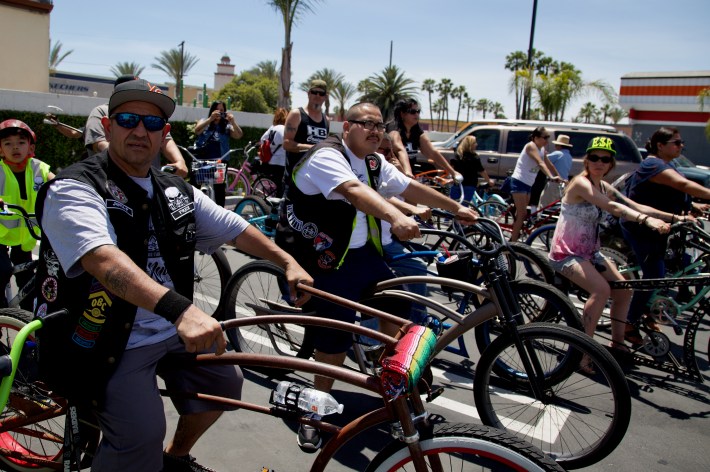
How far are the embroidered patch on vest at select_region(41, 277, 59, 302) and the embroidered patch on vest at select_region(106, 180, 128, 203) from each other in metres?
0.39

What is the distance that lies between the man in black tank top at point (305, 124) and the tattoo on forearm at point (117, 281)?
5.45 meters

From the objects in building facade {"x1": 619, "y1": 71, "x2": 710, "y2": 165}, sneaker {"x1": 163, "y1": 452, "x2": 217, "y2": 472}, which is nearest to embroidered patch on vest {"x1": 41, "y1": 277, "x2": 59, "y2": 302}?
sneaker {"x1": 163, "y1": 452, "x2": 217, "y2": 472}

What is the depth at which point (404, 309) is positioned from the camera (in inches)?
159

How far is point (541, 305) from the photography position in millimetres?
4348

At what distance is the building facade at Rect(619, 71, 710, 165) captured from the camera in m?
37.5

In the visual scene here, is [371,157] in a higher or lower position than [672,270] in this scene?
higher

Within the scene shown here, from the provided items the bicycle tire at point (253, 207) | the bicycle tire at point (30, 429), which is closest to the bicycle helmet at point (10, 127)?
the bicycle tire at point (30, 429)

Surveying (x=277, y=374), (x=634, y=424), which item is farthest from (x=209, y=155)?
(x=634, y=424)

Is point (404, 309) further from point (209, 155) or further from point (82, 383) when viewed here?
point (209, 155)

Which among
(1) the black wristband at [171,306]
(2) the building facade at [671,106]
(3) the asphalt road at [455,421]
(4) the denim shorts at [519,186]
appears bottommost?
(3) the asphalt road at [455,421]

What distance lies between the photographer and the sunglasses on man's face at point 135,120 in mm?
2418

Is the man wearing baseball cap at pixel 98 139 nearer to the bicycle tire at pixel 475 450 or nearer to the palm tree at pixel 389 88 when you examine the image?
the bicycle tire at pixel 475 450

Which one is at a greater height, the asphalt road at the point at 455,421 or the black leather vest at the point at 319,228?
the black leather vest at the point at 319,228

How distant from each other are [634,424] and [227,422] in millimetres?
2779
